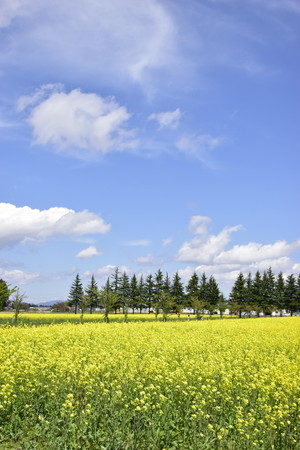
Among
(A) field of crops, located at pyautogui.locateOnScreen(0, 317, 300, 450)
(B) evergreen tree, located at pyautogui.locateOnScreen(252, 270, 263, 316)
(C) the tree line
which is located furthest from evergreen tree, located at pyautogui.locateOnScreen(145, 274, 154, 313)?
(A) field of crops, located at pyautogui.locateOnScreen(0, 317, 300, 450)

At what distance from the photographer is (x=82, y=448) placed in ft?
25.2

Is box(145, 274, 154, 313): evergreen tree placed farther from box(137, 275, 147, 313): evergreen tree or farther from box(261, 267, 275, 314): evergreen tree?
box(261, 267, 275, 314): evergreen tree

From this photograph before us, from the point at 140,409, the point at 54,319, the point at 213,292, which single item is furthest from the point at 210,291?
the point at 140,409

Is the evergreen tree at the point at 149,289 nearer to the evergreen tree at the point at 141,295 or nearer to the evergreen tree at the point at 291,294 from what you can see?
the evergreen tree at the point at 141,295

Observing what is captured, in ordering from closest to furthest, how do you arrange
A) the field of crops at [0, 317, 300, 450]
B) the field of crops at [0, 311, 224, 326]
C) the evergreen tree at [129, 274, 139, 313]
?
the field of crops at [0, 317, 300, 450], the field of crops at [0, 311, 224, 326], the evergreen tree at [129, 274, 139, 313]

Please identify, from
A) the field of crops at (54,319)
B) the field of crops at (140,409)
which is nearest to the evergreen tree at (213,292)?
the field of crops at (54,319)

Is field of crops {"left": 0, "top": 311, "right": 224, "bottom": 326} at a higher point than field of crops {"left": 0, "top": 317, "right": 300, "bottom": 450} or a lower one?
lower

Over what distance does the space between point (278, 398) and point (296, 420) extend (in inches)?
23.2

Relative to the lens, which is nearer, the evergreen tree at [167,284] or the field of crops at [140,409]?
the field of crops at [140,409]

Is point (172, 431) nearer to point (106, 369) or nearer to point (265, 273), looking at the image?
point (106, 369)

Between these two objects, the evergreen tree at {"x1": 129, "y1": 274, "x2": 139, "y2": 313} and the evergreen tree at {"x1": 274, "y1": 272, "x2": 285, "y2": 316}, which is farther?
the evergreen tree at {"x1": 274, "y1": 272, "x2": 285, "y2": 316}

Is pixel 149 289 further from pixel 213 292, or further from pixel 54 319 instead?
pixel 54 319

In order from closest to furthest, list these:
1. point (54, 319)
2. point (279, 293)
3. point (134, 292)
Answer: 1. point (54, 319)
2. point (134, 292)
3. point (279, 293)

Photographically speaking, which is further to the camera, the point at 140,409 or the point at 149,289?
the point at 149,289
